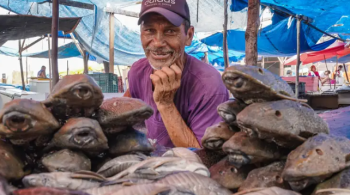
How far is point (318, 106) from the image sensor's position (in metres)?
6.80

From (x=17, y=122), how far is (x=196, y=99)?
141cm

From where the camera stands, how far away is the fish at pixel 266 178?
0.90m

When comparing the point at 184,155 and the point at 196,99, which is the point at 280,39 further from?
the point at 184,155

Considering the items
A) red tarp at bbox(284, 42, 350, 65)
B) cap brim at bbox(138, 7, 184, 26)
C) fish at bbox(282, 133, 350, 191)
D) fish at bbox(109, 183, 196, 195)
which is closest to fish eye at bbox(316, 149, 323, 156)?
fish at bbox(282, 133, 350, 191)

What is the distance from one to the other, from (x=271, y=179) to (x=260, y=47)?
1158 cm

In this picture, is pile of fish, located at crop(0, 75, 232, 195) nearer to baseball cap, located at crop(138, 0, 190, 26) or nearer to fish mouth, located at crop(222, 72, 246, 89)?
fish mouth, located at crop(222, 72, 246, 89)

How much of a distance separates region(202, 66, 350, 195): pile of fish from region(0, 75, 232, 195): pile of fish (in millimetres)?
111

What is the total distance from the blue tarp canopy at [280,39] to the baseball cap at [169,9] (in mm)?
6874

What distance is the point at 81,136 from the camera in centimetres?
92

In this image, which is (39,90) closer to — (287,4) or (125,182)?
(287,4)

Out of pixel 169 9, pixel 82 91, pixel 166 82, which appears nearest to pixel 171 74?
pixel 166 82

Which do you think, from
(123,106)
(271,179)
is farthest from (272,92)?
(123,106)

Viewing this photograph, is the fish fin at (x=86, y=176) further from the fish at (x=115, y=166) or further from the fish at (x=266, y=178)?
the fish at (x=266, y=178)

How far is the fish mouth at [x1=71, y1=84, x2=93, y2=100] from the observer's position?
93 cm
